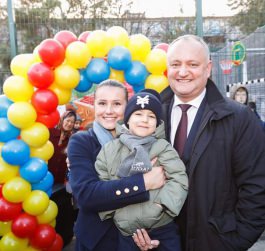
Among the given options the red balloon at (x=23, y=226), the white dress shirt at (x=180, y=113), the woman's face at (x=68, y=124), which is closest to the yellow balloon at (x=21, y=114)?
the red balloon at (x=23, y=226)

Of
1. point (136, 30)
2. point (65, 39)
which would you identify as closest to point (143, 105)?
point (65, 39)

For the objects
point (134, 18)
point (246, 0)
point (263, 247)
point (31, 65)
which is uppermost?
point (246, 0)

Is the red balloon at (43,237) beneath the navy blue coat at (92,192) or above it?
beneath

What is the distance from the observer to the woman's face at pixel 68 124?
4.96 metres

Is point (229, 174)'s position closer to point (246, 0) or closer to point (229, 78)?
point (229, 78)

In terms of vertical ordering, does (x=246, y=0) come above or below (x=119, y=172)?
above

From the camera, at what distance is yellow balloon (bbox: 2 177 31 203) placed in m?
3.60

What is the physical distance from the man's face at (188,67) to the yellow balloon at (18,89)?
1.77 m

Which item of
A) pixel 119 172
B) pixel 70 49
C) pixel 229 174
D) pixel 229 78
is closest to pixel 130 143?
pixel 119 172

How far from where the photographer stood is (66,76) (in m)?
3.45

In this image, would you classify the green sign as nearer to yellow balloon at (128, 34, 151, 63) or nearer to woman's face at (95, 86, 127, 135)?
yellow balloon at (128, 34, 151, 63)

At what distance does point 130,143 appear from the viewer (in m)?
2.11

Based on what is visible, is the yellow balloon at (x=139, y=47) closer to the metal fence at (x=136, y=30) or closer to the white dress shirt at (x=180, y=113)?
the white dress shirt at (x=180, y=113)

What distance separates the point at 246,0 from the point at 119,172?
6734 millimetres
